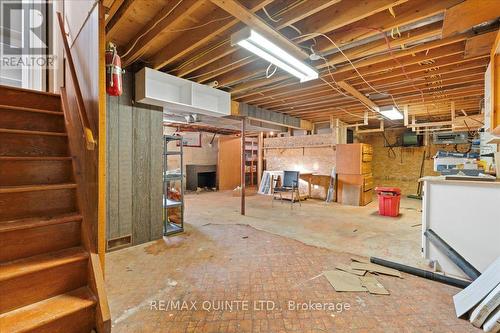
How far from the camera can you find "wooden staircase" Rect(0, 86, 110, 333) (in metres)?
1.36

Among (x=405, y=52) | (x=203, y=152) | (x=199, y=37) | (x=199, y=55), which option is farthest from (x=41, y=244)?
(x=203, y=152)

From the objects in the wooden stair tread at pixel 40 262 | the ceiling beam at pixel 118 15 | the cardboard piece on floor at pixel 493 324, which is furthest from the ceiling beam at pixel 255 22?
the cardboard piece on floor at pixel 493 324

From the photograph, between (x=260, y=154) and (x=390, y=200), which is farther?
(x=260, y=154)

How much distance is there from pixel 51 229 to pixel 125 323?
89 cm

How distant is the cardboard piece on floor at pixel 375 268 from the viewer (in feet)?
8.53

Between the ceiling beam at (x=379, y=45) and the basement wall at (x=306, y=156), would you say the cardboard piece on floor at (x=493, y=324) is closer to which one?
the ceiling beam at (x=379, y=45)

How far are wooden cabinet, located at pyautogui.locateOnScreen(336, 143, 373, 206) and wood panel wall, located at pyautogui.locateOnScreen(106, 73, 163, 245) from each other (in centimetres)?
519

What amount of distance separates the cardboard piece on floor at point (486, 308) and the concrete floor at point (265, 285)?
81mm

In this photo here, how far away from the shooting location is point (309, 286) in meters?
2.33

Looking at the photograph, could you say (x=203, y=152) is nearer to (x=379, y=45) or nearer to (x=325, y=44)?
(x=325, y=44)

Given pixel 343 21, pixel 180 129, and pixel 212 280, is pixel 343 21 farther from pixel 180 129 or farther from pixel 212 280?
pixel 180 129

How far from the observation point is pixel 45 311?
1.37 m

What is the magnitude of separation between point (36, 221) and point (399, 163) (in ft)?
33.7

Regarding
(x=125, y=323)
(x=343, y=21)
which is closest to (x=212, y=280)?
(x=125, y=323)
